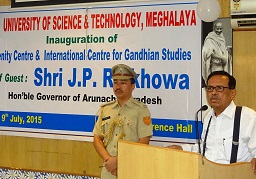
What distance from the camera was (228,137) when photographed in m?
2.53

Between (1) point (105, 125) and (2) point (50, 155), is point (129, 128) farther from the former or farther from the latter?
(2) point (50, 155)

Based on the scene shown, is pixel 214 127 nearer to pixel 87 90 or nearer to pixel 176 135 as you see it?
pixel 176 135

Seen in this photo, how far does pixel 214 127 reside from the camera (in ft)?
8.65

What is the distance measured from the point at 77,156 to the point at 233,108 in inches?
85.4

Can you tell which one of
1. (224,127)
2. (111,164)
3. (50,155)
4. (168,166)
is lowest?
(50,155)

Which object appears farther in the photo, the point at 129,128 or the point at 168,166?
the point at 129,128

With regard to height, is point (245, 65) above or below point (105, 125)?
above

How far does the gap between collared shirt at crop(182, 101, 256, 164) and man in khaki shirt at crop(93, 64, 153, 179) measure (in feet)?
2.88

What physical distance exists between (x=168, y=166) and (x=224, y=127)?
68 centimetres

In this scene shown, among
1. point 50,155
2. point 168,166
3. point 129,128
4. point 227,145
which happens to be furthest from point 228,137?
point 50,155

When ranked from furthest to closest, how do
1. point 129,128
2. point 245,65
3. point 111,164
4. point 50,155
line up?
point 50,155 → point 245,65 → point 129,128 → point 111,164

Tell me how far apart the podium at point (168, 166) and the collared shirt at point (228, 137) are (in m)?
0.24

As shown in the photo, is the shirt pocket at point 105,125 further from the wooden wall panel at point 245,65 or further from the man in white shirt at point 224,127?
the wooden wall panel at point 245,65

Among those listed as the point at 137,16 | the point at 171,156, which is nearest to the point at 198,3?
the point at 137,16
